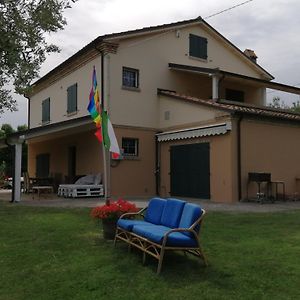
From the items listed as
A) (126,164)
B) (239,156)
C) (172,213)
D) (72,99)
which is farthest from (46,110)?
(172,213)

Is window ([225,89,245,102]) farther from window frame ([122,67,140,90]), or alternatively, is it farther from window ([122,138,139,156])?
window ([122,138,139,156])

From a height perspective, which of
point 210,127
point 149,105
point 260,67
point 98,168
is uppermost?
point 260,67

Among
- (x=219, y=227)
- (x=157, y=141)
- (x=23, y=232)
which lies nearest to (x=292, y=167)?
(x=157, y=141)

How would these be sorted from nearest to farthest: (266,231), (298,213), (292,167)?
(266,231) < (298,213) < (292,167)

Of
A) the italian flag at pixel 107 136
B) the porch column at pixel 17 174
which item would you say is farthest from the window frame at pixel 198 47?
the italian flag at pixel 107 136

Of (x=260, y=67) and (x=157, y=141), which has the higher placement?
(x=260, y=67)

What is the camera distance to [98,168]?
19375mm

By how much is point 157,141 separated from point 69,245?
40.4 ft

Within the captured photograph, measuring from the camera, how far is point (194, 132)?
16844 mm

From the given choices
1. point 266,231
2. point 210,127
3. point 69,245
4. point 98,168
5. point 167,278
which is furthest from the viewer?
point 98,168

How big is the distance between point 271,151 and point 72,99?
33.6 ft

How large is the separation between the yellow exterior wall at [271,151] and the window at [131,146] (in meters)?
5.19

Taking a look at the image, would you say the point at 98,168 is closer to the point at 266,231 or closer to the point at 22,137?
the point at 22,137

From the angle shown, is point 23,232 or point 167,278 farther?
point 23,232
